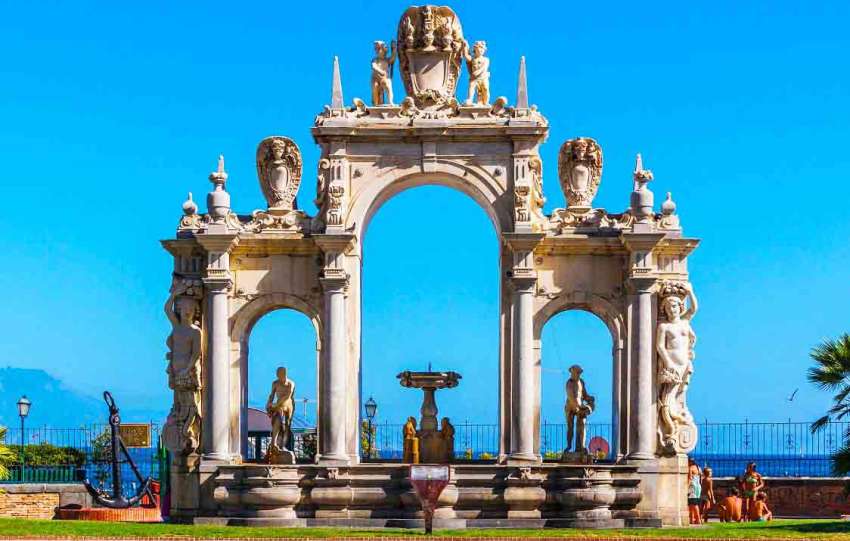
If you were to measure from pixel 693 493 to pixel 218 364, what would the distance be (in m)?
12.1

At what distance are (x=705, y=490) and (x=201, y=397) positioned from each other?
43.4 feet

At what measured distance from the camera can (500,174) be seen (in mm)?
42750

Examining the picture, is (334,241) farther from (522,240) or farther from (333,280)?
(522,240)

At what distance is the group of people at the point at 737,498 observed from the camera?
45156 mm

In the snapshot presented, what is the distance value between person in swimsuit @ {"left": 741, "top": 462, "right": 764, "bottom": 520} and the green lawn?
16.3ft

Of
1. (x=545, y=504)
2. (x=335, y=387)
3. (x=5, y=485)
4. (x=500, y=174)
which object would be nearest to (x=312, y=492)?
(x=335, y=387)

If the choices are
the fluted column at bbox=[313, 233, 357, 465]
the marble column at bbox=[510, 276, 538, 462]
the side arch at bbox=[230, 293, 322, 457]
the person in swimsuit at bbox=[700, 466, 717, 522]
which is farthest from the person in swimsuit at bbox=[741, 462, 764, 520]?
the side arch at bbox=[230, 293, 322, 457]

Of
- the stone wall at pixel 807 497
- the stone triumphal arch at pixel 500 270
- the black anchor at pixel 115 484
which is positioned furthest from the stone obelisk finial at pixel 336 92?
the stone wall at pixel 807 497

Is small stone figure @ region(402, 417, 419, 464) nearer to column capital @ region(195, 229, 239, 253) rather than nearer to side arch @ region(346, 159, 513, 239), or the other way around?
side arch @ region(346, 159, 513, 239)

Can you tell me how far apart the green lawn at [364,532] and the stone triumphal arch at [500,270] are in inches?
93.3

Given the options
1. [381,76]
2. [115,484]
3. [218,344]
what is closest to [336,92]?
[381,76]

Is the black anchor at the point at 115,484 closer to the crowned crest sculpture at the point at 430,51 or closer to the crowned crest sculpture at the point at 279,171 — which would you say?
the crowned crest sculpture at the point at 279,171

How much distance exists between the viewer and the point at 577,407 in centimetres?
4328

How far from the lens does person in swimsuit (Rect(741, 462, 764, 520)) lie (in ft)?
149
